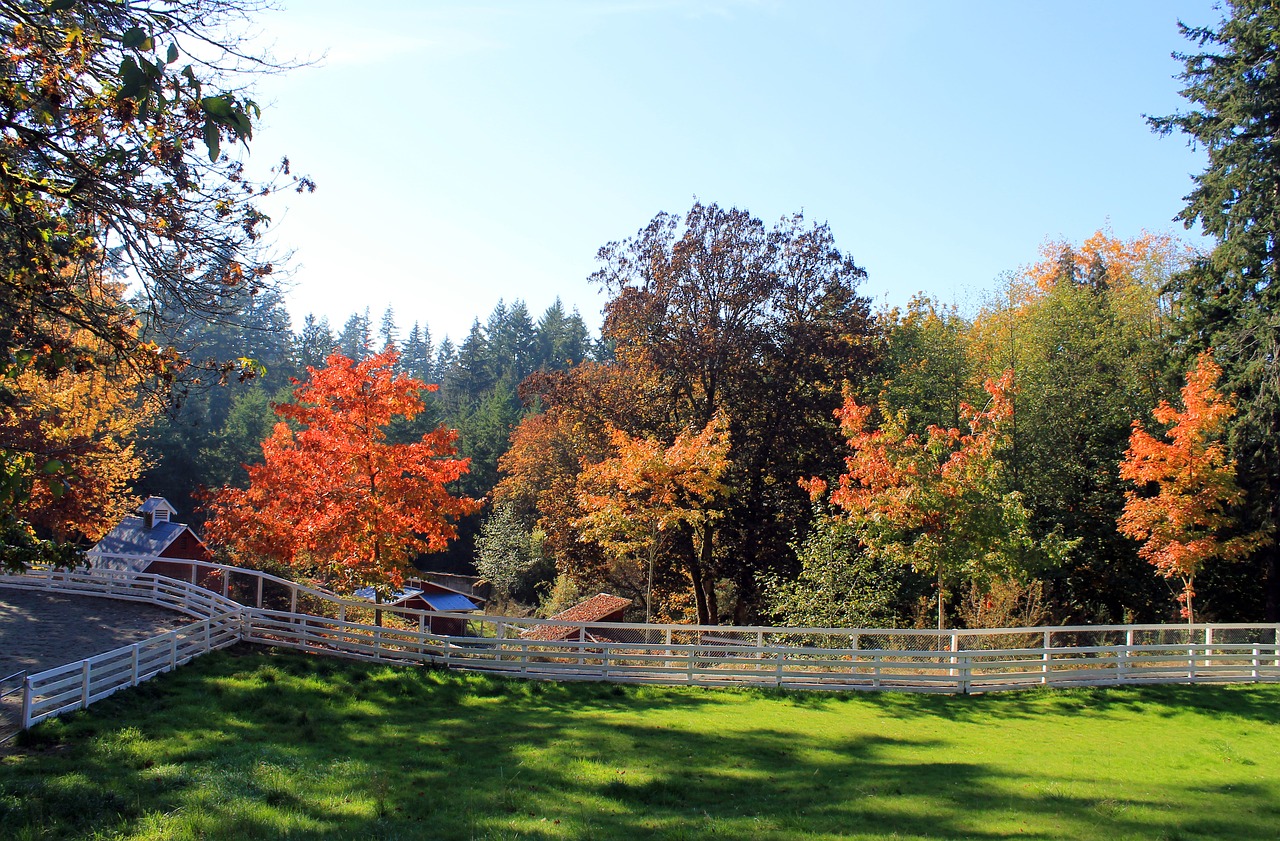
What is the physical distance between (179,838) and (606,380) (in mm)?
27322

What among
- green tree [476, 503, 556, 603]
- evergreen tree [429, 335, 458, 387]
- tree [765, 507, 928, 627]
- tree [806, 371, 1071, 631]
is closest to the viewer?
tree [806, 371, 1071, 631]

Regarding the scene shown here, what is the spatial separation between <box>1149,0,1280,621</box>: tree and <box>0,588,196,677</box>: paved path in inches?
1142

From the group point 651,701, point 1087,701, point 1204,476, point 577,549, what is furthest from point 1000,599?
point 577,549

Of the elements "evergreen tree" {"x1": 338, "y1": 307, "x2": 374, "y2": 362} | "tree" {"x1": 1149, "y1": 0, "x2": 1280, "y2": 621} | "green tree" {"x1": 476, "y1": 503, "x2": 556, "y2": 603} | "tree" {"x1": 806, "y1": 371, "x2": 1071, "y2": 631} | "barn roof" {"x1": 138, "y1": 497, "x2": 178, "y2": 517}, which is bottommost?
"green tree" {"x1": 476, "y1": 503, "x2": 556, "y2": 603}

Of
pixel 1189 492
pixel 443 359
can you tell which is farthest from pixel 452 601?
pixel 443 359

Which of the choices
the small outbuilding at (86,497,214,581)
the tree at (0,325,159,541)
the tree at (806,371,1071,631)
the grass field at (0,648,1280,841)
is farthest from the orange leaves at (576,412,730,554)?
the small outbuilding at (86,497,214,581)

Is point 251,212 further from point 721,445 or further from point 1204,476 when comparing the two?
point 1204,476

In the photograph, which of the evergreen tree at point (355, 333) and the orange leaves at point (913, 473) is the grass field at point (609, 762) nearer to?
the orange leaves at point (913, 473)

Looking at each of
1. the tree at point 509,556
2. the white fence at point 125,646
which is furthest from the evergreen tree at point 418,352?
the white fence at point 125,646

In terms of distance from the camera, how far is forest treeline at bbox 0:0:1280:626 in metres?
8.55

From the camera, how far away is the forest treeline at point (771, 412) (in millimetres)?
8547

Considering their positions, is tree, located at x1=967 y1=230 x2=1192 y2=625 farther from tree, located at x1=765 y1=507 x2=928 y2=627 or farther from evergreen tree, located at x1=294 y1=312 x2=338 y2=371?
evergreen tree, located at x1=294 y1=312 x2=338 y2=371

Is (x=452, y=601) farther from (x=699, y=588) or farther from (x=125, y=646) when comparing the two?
(x=125, y=646)

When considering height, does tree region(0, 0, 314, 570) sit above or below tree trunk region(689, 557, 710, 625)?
above
